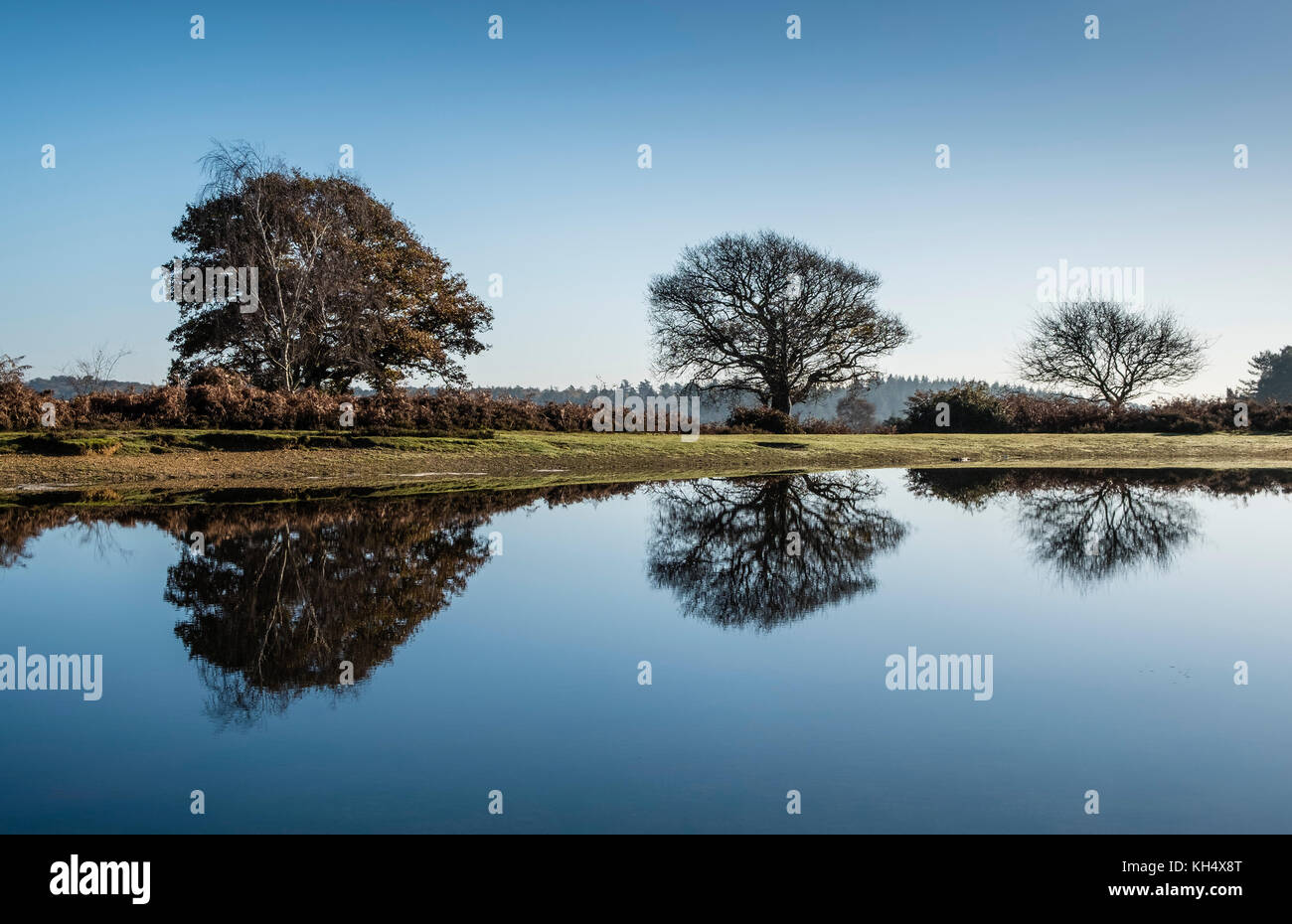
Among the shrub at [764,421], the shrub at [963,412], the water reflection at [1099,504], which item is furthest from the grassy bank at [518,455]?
the water reflection at [1099,504]

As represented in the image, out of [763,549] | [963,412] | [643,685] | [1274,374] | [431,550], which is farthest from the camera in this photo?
[1274,374]

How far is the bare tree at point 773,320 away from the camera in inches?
1612

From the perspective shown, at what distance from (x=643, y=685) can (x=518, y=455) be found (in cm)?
1953

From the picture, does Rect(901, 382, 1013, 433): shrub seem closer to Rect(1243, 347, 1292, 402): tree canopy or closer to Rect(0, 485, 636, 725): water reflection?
Rect(0, 485, 636, 725): water reflection

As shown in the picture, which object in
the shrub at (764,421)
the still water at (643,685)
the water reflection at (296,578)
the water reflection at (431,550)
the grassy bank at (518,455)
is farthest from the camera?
the shrub at (764,421)

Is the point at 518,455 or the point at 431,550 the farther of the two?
the point at 518,455

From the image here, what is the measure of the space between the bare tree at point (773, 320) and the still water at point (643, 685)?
100 ft

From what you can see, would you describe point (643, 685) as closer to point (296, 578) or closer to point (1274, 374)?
point (296, 578)

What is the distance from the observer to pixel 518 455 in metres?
24.5

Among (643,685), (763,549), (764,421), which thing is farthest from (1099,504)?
(764,421)

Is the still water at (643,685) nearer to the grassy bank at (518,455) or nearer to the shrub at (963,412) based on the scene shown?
the grassy bank at (518,455)

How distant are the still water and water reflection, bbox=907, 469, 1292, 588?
0.46ft

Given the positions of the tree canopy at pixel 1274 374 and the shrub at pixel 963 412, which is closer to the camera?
the shrub at pixel 963 412
